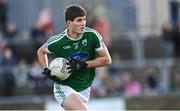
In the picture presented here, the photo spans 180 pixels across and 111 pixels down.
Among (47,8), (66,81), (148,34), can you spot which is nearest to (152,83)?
(148,34)

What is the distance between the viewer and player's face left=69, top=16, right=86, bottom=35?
10781 mm

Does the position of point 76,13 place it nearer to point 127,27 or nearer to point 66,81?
point 66,81

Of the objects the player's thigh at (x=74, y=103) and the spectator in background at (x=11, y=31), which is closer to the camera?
the player's thigh at (x=74, y=103)

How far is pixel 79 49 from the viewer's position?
11.1 m

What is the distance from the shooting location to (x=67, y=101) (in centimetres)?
1088

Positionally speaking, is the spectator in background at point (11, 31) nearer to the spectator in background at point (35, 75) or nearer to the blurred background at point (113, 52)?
the blurred background at point (113, 52)

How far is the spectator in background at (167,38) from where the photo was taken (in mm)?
19000

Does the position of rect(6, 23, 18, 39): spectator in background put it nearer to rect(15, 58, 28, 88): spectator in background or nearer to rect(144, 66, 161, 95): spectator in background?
rect(15, 58, 28, 88): spectator in background

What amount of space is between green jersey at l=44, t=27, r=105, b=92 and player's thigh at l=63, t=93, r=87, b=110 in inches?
9.7

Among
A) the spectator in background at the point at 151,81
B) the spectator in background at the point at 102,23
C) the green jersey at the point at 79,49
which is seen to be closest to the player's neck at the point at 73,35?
the green jersey at the point at 79,49

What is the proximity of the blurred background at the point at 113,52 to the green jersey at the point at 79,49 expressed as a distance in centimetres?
662

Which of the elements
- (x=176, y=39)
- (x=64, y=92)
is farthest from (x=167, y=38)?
(x=64, y=92)

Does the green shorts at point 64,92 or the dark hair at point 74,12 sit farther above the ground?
the dark hair at point 74,12

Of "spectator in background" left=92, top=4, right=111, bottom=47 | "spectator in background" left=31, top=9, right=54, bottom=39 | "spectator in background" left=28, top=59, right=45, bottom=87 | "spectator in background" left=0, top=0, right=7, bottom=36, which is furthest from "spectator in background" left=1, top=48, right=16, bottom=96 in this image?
"spectator in background" left=92, top=4, right=111, bottom=47
